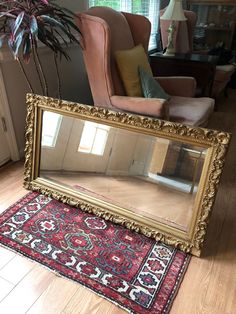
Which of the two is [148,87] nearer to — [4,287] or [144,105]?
[144,105]

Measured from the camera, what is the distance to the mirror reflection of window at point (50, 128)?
5.05ft

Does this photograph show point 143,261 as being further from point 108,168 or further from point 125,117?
point 125,117

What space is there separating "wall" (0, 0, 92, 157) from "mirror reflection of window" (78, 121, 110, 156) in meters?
0.71

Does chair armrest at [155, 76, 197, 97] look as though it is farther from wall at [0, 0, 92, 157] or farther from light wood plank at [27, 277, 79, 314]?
light wood plank at [27, 277, 79, 314]

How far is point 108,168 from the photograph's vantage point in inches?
59.4

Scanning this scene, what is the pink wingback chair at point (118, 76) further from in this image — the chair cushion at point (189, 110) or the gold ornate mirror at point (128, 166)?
the gold ornate mirror at point (128, 166)

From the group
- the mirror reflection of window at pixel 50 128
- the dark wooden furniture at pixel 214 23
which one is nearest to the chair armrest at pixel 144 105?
the mirror reflection of window at pixel 50 128

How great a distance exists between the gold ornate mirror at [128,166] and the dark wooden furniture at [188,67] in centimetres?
166

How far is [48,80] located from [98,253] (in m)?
→ 1.39

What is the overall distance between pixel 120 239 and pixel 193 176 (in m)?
0.51

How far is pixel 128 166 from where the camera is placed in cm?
145

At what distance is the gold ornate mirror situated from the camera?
122 cm

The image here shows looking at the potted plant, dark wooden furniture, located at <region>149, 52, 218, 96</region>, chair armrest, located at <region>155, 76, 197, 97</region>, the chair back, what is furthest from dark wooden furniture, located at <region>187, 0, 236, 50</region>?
the potted plant

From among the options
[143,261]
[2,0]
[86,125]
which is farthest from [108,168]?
[2,0]
